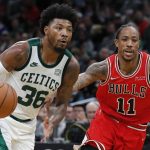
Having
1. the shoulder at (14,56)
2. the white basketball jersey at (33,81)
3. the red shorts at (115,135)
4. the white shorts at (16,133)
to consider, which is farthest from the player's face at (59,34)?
the red shorts at (115,135)

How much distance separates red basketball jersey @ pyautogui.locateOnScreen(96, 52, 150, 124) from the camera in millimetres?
7230

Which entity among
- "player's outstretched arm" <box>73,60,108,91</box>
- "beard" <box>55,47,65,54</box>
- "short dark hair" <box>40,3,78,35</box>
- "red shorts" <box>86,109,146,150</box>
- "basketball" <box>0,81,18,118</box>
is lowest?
"red shorts" <box>86,109,146,150</box>

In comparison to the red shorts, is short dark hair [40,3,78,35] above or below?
above

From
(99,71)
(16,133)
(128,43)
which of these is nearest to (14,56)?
(16,133)

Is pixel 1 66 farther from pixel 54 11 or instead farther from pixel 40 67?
pixel 54 11

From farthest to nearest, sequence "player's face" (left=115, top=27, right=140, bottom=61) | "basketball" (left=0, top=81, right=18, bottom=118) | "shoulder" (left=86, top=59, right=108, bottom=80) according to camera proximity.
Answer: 1. "shoulder" (left=86, top=59, right=108, bottom=80)
2. "player's face" (left=115, top=27, right=140, bottom=61)
3. "basketball" (left=0, top=81, right=18, bottom=118)

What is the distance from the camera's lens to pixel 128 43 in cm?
722

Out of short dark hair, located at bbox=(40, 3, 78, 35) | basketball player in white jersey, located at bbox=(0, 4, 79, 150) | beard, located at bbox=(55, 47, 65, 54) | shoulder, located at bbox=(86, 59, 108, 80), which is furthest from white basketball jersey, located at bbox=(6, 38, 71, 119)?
shoulder, located at bbox=(86, 59, 108, 80)

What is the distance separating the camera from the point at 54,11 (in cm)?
682

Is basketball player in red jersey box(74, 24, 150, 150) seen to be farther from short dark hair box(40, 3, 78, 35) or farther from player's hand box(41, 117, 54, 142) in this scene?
short dark hair box(40, 3, 78, 35)

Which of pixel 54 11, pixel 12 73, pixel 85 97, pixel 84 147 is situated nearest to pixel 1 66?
pixel 12 73

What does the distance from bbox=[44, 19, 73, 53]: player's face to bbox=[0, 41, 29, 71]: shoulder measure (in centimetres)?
29

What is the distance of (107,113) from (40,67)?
3.72ft

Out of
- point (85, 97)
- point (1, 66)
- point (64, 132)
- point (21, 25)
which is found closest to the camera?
point (1, 66)
